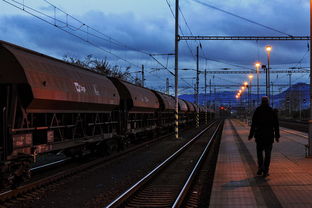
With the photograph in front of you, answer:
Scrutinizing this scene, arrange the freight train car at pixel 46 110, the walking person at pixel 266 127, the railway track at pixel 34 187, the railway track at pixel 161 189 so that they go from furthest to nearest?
the walking person at pixel 266 127
the freight train car at pixel 46 110
the railway track at pixel 34 187
the railway track at pixel 161 189

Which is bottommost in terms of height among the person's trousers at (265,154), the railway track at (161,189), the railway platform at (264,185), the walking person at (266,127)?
the railway track at (161,189)

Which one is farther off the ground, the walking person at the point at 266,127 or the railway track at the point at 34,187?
the walking person at the point at 266,127

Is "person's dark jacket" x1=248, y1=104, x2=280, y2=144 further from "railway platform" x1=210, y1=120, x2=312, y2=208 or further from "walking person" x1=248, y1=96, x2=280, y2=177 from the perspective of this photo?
"railway platform" x1=210, y1=120, x2=312, y2=208

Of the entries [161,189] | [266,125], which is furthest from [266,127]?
[161,189]

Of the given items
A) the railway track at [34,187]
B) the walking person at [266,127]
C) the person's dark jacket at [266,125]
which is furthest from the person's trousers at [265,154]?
the railway track at [34,187]

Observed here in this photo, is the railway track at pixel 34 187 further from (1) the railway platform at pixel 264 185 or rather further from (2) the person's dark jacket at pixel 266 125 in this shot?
(2) the person's dark jacket at pixel 266 125

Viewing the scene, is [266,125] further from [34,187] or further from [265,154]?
[34,187]

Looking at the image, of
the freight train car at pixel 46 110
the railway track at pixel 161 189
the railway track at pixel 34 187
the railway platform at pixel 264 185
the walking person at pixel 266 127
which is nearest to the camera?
the railway platform at pixel 264 185

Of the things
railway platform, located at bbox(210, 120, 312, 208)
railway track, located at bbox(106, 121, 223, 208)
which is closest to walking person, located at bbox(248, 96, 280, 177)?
railway platform, located at bbox(210, 120, 312, 208)

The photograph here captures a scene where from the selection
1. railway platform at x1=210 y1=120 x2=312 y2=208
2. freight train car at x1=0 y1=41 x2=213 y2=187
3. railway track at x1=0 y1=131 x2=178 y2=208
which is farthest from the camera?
freight train car at x1=0 y1=41 x2=213 y2=187

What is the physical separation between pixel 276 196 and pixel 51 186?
18.4 ft

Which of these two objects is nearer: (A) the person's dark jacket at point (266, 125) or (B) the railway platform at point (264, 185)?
(B) the railway platform at point (264, 185)

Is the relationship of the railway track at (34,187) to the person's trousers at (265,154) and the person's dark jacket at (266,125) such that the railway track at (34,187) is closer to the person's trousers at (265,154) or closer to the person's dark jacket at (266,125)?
the person's trousers at (265,154)

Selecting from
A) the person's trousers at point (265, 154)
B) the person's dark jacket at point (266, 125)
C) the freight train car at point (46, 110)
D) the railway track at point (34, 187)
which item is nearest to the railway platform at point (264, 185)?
the person's trousers at point (265, 154)
